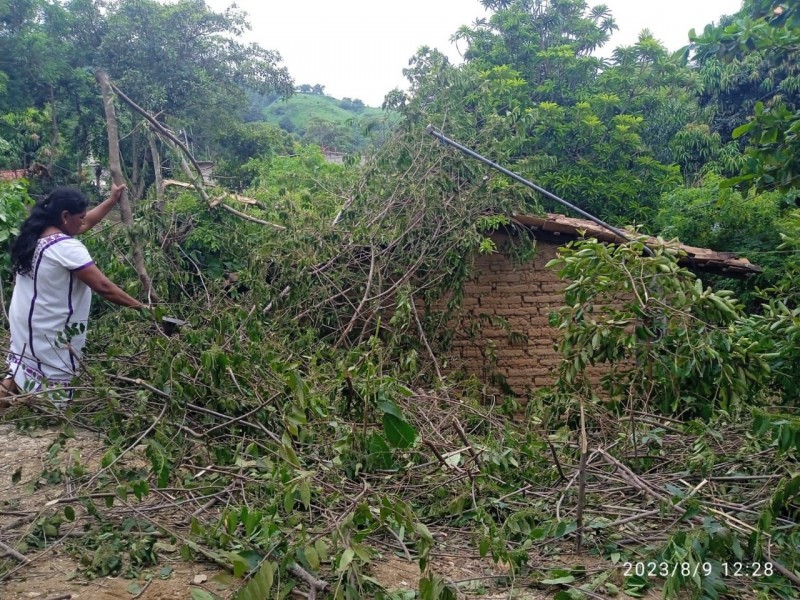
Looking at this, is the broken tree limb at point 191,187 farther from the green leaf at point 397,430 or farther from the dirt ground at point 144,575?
the green leaf at point 397,430

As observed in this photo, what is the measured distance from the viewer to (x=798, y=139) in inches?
144

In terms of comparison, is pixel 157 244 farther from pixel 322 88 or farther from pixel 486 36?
pixel 322 88

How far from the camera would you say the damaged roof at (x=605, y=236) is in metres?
6.39

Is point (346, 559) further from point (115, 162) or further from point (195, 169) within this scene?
point (195, 169)

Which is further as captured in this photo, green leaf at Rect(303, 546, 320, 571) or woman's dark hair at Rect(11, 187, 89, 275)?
woman's dark hair at Rect(11, 187, 89, 275)

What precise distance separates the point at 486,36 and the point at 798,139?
467 inches

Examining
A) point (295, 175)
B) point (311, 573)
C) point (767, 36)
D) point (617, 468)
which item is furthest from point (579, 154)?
point (311, 573)

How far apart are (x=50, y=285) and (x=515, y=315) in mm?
4346

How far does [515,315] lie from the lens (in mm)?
6754

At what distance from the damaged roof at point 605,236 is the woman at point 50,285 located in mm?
3766

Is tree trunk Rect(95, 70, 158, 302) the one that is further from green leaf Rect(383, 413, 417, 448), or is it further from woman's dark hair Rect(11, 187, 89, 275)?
green leaf Rect(383, 413, 417, 448)

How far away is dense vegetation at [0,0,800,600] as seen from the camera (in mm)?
2514

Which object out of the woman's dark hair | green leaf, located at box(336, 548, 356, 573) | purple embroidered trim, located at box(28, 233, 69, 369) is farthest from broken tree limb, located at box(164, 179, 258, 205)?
green leaf, located at box(336, 548, 356, 573)

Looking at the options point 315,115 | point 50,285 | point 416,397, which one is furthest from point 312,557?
point 315,115
